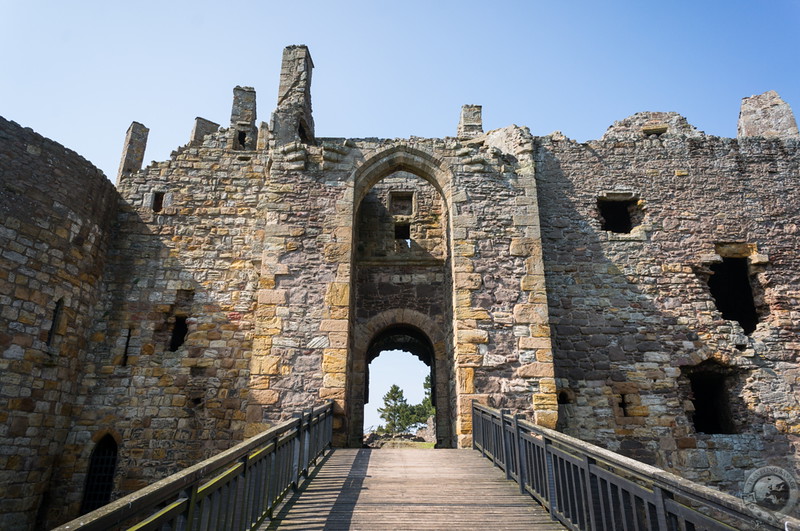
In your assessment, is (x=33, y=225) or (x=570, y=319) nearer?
(x=33, y=225)

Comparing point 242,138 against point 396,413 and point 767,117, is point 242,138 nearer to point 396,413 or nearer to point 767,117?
point 767,117

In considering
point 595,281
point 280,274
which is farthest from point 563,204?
point 280,274

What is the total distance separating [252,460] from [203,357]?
19.7 feet

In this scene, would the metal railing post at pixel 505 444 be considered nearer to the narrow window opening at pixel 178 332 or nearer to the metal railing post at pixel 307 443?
the metal railing post at pixel 307 443

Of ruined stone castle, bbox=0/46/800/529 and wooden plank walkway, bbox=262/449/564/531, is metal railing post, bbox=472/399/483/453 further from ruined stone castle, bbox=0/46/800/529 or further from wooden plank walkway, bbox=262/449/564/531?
wooden plank walkway, bbox=262/449/564/531

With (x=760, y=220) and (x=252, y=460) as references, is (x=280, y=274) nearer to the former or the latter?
(x=252, y=460)

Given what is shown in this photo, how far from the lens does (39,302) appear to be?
7961 millimetres

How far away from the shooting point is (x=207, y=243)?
395 inches

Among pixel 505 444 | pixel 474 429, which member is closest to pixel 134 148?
pixel 474 429

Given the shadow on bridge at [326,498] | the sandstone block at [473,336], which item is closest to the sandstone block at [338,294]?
the sandstone block at [473,336]

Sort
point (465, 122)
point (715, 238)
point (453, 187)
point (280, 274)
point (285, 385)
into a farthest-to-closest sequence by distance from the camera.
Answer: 1. point (465, 122)
2. point (715, 238)
3. point (453, 187)
4. point (280, 274)
5. point (285, 385)

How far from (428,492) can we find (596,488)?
1635mm

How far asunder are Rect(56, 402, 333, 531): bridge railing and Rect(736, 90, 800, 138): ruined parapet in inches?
493

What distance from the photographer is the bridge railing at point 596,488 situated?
233 centimetres
